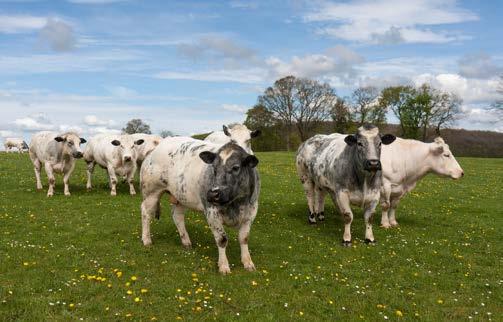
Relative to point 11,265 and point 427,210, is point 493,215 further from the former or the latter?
point 11,265

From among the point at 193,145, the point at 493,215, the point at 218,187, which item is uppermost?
the point at 193,145

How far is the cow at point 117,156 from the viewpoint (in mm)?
18797

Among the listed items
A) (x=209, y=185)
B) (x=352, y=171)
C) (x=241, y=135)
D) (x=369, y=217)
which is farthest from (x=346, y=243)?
(x=209, y=185)

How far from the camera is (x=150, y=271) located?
932cm

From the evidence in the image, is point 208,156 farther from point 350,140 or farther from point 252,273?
point 350,140

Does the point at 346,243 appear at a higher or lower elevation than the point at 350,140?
lower

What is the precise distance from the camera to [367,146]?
11.0 m

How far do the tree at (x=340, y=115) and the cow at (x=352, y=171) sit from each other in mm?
63670

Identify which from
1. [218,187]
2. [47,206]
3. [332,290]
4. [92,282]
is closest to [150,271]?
[92,282]

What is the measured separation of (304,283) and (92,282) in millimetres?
4036

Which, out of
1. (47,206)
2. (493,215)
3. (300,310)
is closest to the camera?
(300,310)

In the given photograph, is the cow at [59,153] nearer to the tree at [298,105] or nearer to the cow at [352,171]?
the cow at [352,171]

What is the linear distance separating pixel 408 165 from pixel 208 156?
26.2 feet

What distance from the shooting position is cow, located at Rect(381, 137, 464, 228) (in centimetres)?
1411
